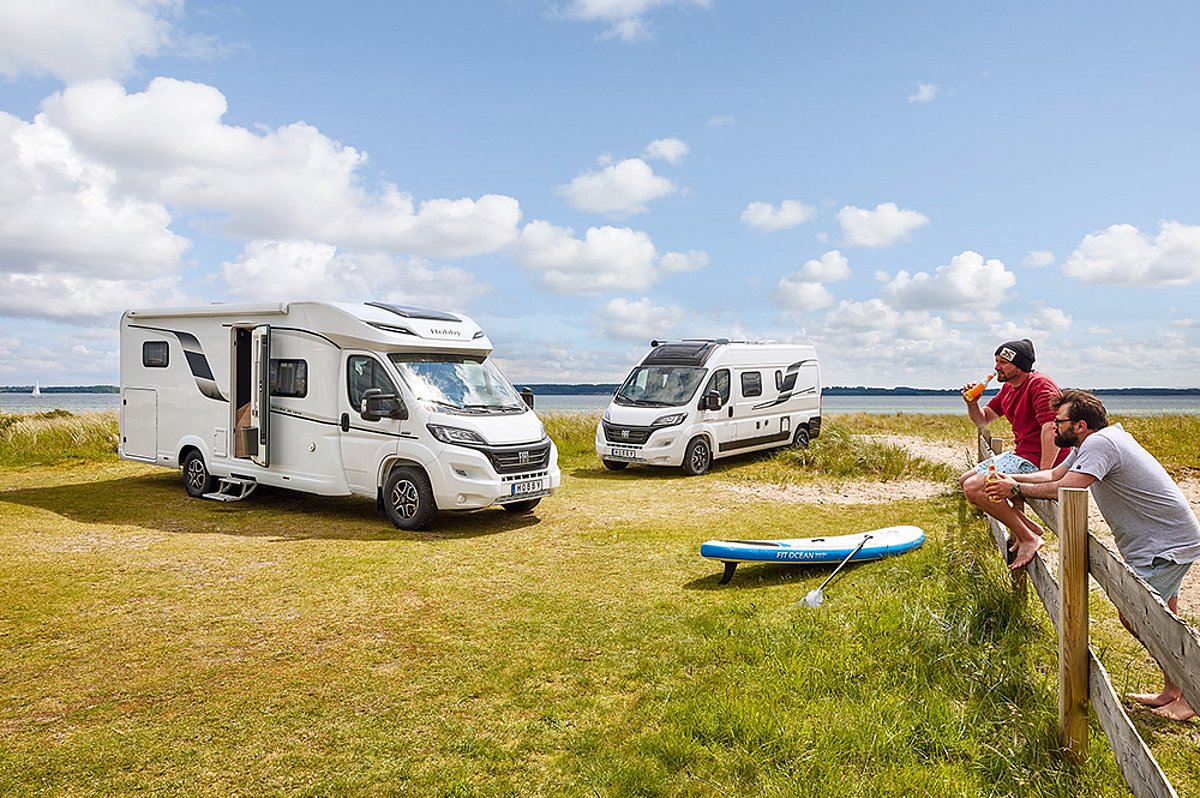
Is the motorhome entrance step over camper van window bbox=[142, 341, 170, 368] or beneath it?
beneath

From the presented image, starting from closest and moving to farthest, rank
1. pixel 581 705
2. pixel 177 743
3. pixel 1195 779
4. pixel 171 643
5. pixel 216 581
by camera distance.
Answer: pixel 1195 779
pixel 177 743
pixel 581 705
pixel 171 643
pixel 216 581

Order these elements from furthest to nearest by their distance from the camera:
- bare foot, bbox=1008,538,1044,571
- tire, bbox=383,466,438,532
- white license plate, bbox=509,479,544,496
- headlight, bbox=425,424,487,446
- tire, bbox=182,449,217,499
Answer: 1. tire, bbox=182,449,217,499
2. white license plate, bbox=509,479,544,496
3. tire, bbox=383,466,438,532
4. headlight, bbox=425,424,487,446
5. bare foot, bbox=1008,538,1044,571

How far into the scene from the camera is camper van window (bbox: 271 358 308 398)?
10.5 m

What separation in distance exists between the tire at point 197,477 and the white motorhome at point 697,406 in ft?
21.8

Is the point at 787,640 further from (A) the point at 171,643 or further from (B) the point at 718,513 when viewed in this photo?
(B) the point at 718,513

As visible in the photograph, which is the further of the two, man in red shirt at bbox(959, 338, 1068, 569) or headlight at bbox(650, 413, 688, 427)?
headlight at bbox(650, 413, 688, 427)

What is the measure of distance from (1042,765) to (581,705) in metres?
2.30

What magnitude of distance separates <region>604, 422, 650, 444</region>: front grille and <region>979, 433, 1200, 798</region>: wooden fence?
10388mm

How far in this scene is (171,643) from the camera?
5727mm

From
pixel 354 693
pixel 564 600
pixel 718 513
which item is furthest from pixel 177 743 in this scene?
pixel 718 513

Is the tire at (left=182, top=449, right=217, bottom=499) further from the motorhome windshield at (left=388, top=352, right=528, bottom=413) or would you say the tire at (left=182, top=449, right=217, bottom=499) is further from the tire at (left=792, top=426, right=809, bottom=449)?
the tire at (left=792, top=426, right=809, bottom=449)

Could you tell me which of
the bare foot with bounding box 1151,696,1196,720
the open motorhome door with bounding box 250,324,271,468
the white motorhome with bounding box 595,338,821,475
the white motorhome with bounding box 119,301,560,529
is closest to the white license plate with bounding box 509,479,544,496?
the white motorhome with bounding box 119,301,560,529

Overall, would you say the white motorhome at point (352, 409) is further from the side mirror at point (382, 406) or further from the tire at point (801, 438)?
the tire at point (801, 438)

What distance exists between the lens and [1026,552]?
5.37 meters
